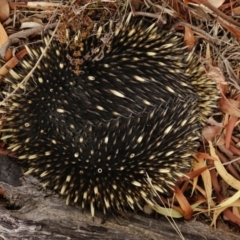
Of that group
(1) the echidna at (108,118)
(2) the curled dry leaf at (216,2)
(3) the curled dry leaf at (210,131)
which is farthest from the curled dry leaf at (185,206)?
(2) the curled dry leaf at (216,2)

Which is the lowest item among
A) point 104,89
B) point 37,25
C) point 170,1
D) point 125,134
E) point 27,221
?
point 27,221

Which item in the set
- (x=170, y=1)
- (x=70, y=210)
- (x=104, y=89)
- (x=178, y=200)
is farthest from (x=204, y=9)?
(x=70, y=210)

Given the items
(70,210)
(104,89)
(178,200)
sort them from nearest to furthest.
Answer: (104,89) → (70,210) → (178,200)

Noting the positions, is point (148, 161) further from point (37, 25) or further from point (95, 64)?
point (37, 25)

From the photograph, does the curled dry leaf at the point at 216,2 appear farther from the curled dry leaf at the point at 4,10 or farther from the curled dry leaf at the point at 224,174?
the curled dry leaf at the point at 4,10

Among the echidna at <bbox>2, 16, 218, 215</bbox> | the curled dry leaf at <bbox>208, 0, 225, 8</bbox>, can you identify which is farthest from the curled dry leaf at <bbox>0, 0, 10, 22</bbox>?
the curled dry leaf at <bbox>208, 0, 225, 8</bbox>
